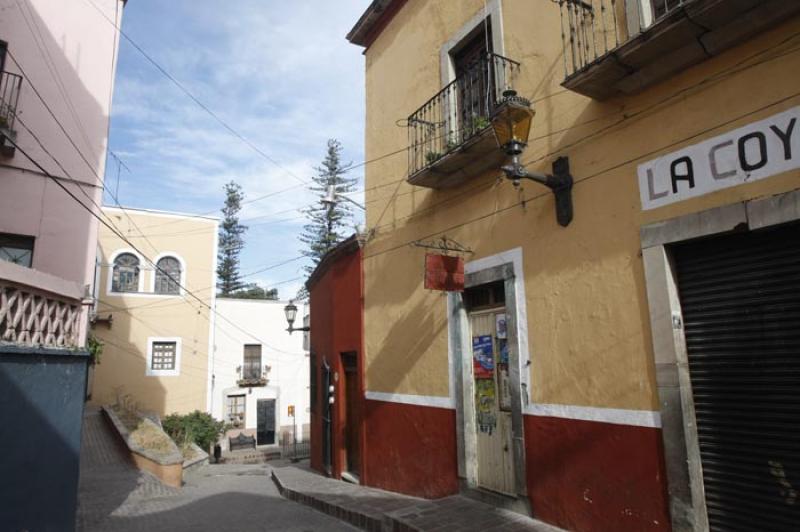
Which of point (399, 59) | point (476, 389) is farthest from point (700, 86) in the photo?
point (399, 59)

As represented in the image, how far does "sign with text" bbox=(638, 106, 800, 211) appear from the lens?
3.83 metres

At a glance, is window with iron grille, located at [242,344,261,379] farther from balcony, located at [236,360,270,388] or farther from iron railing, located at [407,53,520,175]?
iron railing, located at [407,53,520,175]

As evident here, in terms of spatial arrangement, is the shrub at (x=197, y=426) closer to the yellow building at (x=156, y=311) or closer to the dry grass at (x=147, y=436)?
the yellow building at (x=156, y=311)

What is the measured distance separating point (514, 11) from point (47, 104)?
27.8 feet

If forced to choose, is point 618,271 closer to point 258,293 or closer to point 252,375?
point 252,375

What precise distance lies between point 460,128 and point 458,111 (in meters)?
0.50

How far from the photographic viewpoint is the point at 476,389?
22.5 feet

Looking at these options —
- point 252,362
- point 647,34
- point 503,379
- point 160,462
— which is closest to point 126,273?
point 252,362

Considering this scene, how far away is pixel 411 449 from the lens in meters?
7.95

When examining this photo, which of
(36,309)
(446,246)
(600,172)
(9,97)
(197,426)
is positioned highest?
(9,97)

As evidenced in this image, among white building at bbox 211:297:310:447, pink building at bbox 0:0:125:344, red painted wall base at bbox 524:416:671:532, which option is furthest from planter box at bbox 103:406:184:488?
white building at bbox 211:297:310:447

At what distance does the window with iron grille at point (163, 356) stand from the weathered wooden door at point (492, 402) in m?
19.1

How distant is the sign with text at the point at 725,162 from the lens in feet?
12.6

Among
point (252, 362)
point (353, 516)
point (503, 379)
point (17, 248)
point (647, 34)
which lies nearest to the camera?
point (647, 34)
